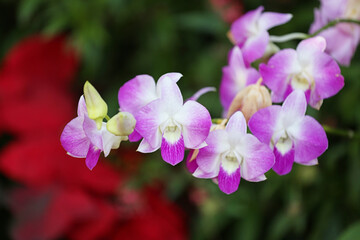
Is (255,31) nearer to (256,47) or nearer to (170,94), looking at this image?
(256,47)

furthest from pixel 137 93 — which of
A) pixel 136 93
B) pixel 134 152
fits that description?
pixel 134 152

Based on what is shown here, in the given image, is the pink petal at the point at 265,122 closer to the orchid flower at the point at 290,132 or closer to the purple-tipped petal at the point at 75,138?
the orchid flower at the point at 290,132

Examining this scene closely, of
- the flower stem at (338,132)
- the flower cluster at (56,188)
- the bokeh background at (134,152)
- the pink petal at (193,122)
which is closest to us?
the pink petal at (193,122)

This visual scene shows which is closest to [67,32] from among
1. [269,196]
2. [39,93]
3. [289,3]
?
[39,93]

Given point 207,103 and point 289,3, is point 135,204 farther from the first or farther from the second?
point 289,3

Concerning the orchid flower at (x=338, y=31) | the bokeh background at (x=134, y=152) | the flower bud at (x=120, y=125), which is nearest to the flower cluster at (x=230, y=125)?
the flower bud at (x=120, y=125)

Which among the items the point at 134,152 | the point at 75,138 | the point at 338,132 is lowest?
the point at 134,152

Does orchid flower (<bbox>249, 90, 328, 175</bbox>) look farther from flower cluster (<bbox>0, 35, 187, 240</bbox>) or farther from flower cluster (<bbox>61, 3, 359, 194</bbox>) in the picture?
flower cluster (<bbox>0, 35, 187, 240</bbox>)

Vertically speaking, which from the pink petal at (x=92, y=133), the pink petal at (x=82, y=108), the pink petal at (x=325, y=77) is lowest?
the pink petal at (x=325, y=77)
